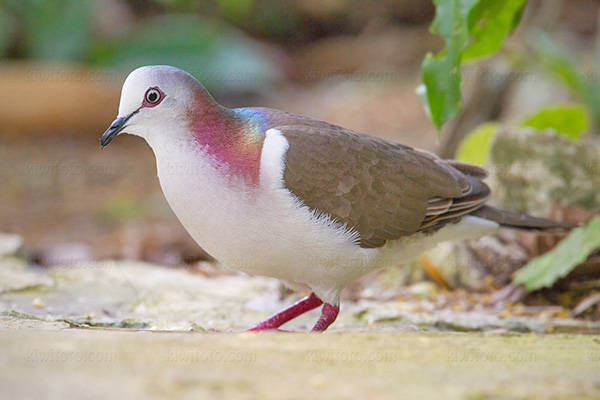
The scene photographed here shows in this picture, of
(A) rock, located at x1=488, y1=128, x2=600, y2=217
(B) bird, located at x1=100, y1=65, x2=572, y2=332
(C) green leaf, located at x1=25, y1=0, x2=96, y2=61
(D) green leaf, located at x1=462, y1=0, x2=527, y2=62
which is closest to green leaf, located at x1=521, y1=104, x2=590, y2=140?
(A) rock, located at x1=488, y1=128, x2=600, y2=217

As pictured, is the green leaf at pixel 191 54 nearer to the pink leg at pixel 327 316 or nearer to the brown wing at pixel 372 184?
the brown wing at pixel 372 184

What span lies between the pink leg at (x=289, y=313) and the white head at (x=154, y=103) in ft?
3.79

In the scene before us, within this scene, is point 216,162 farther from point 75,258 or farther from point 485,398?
point 75,258

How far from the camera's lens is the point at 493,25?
4828 millimetres

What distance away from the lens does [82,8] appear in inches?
436

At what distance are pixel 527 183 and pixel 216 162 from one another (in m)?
2.84

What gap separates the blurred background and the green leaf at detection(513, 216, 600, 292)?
9.28ft

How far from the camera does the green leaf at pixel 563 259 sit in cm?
438

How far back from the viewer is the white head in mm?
3637

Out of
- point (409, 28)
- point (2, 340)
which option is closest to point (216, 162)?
point (2, 340)

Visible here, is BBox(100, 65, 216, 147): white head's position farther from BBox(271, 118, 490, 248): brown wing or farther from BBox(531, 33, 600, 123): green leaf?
BBox(531, 33, 600, 123): green leaf

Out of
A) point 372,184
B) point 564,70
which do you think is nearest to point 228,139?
point 372,184

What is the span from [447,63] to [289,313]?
171cm

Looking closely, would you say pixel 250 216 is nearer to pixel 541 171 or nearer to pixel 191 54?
pixel 541 171
